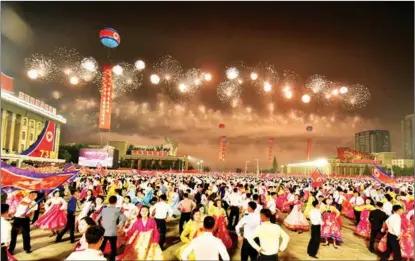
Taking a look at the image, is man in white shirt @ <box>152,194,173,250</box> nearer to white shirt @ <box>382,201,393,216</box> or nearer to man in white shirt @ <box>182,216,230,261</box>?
man in white shirt @ <box>182,216,230,261</box>

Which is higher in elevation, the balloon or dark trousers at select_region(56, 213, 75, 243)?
the balloon

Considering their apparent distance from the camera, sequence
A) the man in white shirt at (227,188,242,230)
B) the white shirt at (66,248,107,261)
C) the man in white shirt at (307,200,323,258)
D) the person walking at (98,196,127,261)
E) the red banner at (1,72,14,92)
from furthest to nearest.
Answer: the red banner at (1,72,14,92) → the man in white shirt at (227,188,242,230) → the man in white shirt at (307,200,323,258) → the person walking at (98,196,127,261) → the white shirt at (66,248,107,261)

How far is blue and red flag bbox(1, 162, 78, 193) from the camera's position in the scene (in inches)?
351

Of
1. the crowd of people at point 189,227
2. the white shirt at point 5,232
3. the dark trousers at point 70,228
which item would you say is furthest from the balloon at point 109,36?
the white shirt at point 5,232

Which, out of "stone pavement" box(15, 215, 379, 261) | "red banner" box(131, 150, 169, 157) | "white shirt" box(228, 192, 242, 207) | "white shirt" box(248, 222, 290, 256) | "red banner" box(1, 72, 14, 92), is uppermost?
"red banner" box(1, 72, 14, 92)

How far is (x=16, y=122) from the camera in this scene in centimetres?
5306

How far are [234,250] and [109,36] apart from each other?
13.1m

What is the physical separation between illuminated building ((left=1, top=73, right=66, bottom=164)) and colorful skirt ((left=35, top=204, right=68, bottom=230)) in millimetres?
33836

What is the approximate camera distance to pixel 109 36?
17.1 m

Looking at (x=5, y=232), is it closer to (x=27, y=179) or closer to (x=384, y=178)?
(x=27, y=179)

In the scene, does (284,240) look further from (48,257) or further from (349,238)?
(349,238)

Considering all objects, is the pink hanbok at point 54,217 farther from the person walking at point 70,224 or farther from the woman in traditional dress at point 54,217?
the person walking at point 70,224

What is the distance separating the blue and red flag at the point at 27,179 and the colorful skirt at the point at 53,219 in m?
1.15

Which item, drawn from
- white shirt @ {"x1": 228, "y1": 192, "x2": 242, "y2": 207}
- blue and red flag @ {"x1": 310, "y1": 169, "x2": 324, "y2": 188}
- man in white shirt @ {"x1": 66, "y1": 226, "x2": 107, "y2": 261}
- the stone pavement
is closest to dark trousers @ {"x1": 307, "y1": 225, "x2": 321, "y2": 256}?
the stone pavement
